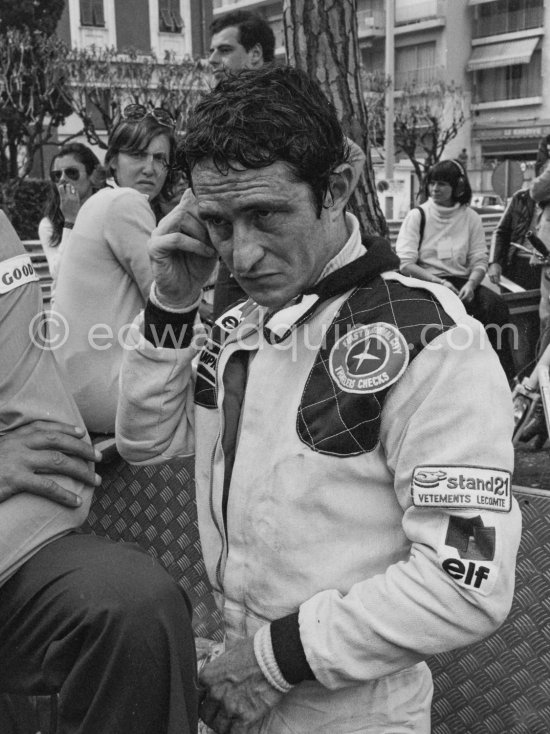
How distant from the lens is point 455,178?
22.2ft

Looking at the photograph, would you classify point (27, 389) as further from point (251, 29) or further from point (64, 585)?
point (251, 29)

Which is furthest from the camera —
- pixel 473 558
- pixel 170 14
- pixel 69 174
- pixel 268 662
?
pixel 170 14

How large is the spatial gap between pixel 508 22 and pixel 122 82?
26.9 meters

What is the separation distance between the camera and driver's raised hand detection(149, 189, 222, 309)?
5.65 ft

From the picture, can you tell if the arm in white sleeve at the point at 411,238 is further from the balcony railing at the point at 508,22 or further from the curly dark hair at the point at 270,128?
the balcony railing at the point at 508,22

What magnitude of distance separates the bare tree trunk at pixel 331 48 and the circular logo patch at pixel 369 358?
9.08ft

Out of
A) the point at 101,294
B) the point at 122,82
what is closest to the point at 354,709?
the point at 101,294

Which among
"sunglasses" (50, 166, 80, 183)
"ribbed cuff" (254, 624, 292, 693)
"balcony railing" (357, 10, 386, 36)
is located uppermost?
"balcony railing" (357, 10, 386, 36)

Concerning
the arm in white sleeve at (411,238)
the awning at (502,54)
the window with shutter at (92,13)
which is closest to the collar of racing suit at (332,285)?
the arm in white sleeve at (411,238)

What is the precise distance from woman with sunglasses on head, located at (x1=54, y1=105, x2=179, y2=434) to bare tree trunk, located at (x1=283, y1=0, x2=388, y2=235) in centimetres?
124

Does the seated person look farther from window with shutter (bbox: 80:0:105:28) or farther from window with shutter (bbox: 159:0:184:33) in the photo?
window with shutter (bbox: 159:0:184:33)

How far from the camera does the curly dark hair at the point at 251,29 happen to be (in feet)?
14.5

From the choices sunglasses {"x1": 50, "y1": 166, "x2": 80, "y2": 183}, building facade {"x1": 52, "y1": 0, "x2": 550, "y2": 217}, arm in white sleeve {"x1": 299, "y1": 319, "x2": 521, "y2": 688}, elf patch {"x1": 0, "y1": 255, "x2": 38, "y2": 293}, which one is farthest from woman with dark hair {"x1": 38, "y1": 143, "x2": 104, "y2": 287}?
building facade {"x1": 52, "y1": 0, "x2": 550, "y2": 217}

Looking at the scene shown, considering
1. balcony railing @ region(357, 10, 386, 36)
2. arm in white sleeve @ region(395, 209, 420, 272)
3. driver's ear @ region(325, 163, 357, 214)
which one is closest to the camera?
driver's ear @ region(325, 163, 357, 214)
